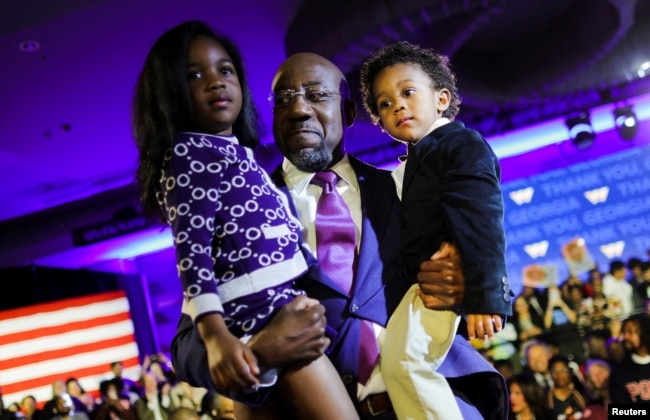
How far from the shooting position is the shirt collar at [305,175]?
7.32 feet

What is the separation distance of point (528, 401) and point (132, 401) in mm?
4839

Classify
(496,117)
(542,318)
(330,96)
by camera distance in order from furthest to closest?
1. (496,117)
2. (542,318)
3. (330,96)

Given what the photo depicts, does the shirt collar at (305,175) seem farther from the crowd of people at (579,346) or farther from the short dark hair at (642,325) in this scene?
the short dark hair at (642,325)

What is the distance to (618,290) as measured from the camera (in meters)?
8.12

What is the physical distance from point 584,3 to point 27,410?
8.63m

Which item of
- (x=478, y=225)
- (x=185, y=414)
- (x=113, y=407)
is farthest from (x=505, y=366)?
(x=478, y=225)

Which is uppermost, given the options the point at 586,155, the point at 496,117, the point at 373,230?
the point at 496,117

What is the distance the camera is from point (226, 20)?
6.61 metres

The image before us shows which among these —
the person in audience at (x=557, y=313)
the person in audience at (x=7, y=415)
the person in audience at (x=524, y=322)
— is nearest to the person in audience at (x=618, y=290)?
the person in audience at (x=557, y=313)

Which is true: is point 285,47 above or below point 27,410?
above

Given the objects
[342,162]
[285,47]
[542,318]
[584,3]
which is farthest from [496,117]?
[342,162]

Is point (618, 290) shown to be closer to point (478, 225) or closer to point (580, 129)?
point (580, 129)

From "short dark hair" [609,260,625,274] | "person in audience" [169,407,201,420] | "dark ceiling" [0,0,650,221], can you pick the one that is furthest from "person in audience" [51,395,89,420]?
"short dark hair" [609,260,625,274]

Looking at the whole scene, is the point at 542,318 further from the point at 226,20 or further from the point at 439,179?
the point at 439,179
